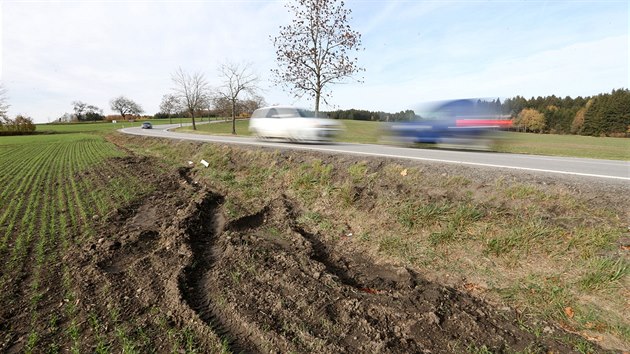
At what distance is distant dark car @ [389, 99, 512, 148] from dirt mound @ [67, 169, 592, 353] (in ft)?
24.6

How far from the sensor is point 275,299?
10.1 feet

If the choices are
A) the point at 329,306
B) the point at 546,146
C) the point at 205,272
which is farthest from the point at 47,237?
the point at 546,146

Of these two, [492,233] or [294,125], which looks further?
[294,125]

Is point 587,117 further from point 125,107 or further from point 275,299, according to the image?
point 125,107

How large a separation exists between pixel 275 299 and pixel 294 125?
1025 centimetres

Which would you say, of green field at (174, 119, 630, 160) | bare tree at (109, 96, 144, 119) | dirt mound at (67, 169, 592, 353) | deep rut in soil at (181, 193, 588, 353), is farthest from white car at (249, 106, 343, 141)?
bare tree at (109, 96, 144, 119)

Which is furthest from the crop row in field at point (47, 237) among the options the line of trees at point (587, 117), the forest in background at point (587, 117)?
the line of trees at point (587, 117)

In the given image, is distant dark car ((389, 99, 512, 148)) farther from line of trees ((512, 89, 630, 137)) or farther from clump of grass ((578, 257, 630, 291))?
line of trees ((512, 89, 630, 137))

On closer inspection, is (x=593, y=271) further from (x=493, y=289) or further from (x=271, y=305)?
(x=271, y=305)

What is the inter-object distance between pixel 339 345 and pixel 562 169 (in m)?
6.17

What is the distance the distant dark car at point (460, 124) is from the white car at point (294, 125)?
10.9 ft

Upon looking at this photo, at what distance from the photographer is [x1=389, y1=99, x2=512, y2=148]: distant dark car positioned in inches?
378

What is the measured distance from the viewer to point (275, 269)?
144 inches

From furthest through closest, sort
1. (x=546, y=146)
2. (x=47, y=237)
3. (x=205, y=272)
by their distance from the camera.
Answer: (x=546, y=146)
(x=47, y=237)
(x=205, y=272)
